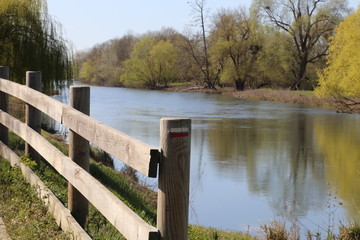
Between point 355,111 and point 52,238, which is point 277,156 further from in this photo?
point 355,111

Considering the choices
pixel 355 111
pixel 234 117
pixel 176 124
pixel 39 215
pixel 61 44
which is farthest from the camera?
pixel 355 111

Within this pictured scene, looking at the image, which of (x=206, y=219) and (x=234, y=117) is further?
(x=234, y=117)

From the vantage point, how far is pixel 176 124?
2.32m

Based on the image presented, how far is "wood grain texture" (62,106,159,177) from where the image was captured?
2.38 m

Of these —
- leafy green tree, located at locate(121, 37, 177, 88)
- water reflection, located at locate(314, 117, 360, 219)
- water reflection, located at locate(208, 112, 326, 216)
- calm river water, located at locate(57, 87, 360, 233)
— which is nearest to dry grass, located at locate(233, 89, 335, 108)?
calm river water, located at locate(57, 87, 360, 233)

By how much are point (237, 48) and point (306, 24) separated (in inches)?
295

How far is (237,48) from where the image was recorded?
170 ft

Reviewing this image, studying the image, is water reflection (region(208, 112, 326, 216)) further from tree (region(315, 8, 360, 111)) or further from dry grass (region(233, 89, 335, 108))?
dry grass (region(233, 89, 335, 108))

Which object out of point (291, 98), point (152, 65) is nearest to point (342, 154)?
Answer: point (291, 98)

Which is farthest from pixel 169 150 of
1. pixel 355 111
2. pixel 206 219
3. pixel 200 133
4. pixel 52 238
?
pixel 355 111

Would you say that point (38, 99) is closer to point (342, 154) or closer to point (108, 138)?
point (108, 138)

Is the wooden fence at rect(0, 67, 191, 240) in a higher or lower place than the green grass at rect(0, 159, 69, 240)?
higher

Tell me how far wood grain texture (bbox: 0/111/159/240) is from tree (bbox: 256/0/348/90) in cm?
4516

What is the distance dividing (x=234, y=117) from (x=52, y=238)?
23.2m
